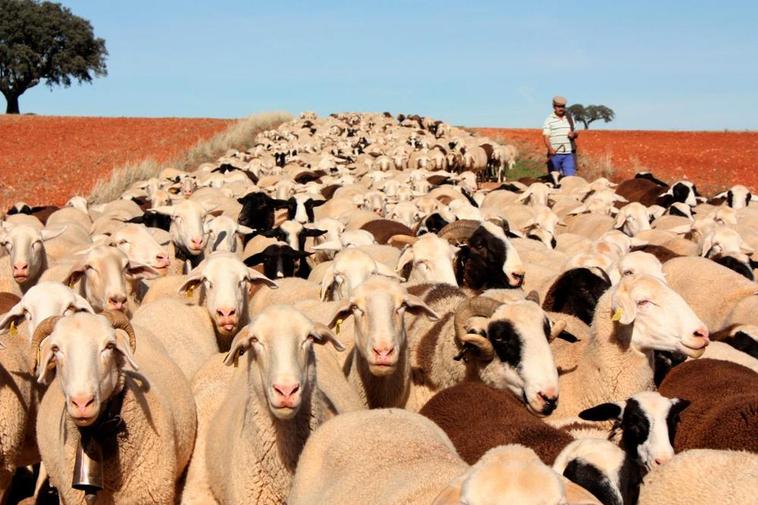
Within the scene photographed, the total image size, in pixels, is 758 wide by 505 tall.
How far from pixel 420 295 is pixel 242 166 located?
50.1 feet

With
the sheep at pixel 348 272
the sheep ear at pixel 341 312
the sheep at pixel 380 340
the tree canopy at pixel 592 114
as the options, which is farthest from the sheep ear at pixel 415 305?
the tree canopy at pixel 592 114

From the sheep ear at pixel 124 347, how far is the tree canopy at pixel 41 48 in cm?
6141

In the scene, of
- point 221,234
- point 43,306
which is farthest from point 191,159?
point 43,306

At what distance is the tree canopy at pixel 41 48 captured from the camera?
61.2 m

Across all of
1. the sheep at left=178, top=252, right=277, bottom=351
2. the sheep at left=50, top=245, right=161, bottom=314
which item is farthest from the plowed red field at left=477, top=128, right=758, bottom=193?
the sheep at left=50, top=245, right=161, bottom=314

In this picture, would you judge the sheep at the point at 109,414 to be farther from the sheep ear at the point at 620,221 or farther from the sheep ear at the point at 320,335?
the sheep ear at the point at 620,221

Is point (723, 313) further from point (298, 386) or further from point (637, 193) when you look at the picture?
point (637, 193)

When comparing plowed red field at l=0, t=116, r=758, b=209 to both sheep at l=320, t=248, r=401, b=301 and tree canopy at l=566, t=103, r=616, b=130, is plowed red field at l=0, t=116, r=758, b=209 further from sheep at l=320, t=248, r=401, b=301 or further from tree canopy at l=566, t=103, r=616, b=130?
tree canopy at l=566, t=103, r=616, b=130

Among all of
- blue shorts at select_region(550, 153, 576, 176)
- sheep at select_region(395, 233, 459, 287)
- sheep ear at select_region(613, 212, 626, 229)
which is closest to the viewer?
sheep at select_region(395, 233, 459, 287)

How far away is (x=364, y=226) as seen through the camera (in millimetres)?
10664

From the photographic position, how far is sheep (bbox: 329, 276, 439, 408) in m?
5.14

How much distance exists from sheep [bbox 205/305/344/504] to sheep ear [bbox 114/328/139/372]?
46cm

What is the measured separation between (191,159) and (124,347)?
78.2 feet

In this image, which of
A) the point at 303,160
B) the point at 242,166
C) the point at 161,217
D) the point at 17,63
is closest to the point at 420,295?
the point at 161,217
